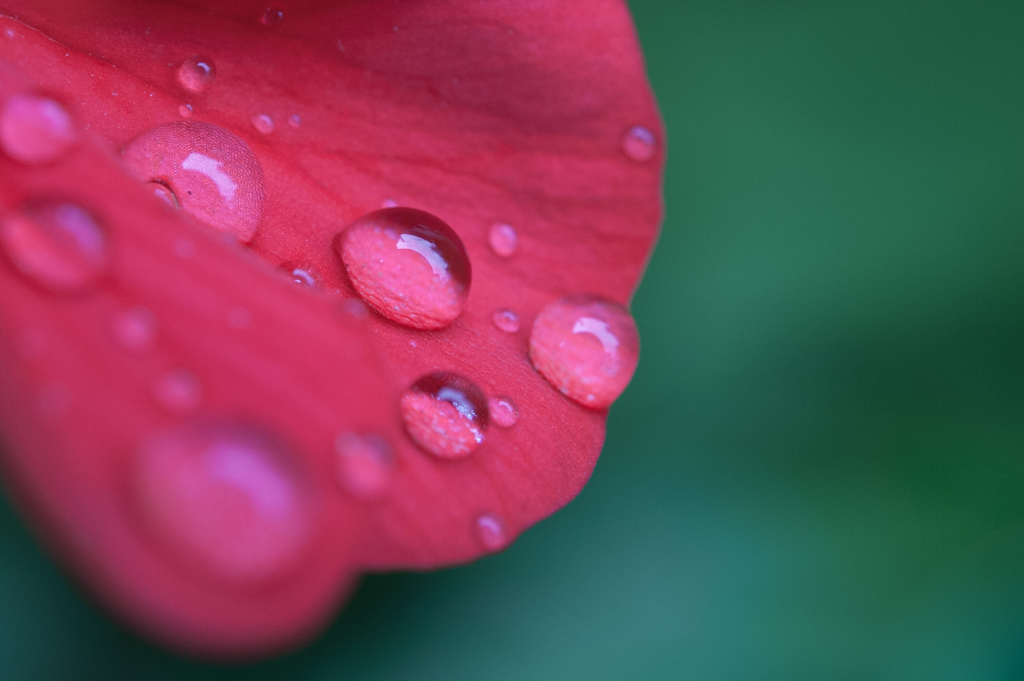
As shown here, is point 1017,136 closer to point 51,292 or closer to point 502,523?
point 502,523

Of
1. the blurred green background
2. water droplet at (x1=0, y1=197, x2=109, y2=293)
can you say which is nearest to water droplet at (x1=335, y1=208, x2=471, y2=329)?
water droplet at (x1=0, y1=197, x2=109, y2=293)

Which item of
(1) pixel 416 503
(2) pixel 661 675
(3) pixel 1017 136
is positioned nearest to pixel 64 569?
(1) pixel 416 503

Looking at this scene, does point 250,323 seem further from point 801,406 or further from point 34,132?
point 801,406

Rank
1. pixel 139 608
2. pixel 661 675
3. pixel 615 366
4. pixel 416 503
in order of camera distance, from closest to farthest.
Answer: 1. pixel 139 608
2. pixel 416 503
3. pixel 615 366
4. pixel 661 675

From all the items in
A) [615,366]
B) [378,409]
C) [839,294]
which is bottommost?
[378,409]

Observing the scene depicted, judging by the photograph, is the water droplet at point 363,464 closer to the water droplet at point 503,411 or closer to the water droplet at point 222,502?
the water droplet at point 222,502

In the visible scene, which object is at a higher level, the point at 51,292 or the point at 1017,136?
the point at 1017,136

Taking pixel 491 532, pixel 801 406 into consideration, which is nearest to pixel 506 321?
pixel 491 532
